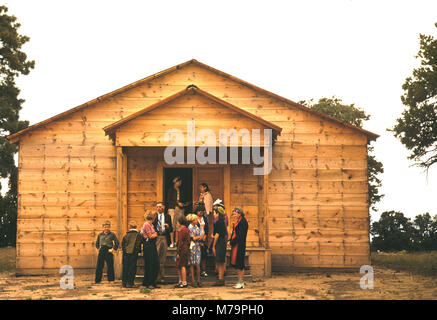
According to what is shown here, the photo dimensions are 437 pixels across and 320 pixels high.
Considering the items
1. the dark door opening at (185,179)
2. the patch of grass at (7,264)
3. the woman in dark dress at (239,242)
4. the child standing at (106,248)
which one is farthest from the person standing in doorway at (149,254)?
the patch of grass at (7,264)

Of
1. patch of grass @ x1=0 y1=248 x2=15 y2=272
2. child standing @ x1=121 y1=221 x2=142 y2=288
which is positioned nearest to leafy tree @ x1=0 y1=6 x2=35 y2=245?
patch of grass @ x1=0 y1=248 x2=15 y2=272

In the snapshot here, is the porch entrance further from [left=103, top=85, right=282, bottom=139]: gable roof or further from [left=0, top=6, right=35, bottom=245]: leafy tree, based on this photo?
[left=0, top=6, right=35, bottom=245]: leafy tree

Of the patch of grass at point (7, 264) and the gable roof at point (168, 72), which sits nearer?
the gable roof at point (168, 72)

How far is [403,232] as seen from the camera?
109ft

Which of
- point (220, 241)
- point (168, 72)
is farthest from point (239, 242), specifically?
point (168, 72)

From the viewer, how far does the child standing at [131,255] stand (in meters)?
14.6

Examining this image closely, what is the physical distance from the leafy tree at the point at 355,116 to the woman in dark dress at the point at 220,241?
24785 millimetres

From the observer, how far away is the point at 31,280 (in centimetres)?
1680

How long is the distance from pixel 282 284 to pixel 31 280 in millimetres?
7605

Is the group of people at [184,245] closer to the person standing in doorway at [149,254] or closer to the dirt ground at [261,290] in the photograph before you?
the person standing in doorway at [149,254]

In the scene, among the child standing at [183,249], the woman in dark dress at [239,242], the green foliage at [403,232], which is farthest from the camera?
the green foliage at [403,232]
